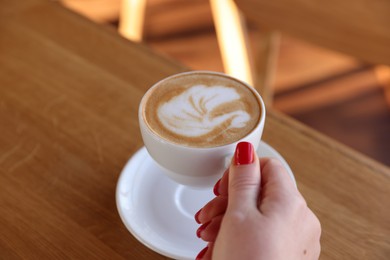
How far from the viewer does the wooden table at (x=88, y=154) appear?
0.56 meters

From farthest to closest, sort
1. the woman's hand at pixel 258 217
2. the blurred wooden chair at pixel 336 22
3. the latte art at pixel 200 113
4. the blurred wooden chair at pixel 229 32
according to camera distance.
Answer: the blurred wooden chair at pixel 229 32 < the blurred wooden chair at pixel 336 22 < the latte art at pixel 200 113 < the woman's hand at pixel 258 217

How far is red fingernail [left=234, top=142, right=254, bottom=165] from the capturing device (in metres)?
0.48

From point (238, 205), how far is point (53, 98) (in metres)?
0.39

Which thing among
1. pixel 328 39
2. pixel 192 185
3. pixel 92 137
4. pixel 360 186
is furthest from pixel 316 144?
pixel 328 39

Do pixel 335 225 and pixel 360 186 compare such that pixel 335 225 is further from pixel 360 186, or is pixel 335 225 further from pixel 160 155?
pixel 160 155

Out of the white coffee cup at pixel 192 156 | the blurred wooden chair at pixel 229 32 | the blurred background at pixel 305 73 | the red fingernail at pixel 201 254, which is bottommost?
the blurred background at pixel 305 73

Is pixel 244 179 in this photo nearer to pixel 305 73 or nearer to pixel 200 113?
pixel 200 113

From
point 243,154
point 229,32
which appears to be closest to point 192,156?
point 243,154

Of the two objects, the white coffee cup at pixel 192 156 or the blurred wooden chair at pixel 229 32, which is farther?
the blurred wooden chair at pixel 229 32

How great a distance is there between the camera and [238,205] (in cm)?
45

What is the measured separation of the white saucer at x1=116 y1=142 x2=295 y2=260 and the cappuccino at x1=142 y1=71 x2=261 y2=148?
89 mm

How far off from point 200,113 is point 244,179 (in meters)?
0.12

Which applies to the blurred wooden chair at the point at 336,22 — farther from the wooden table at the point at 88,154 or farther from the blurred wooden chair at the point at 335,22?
the wooden table at the point at 88,154

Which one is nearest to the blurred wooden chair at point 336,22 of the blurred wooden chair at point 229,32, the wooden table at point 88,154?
the blurred wooden chair at point 229,32
